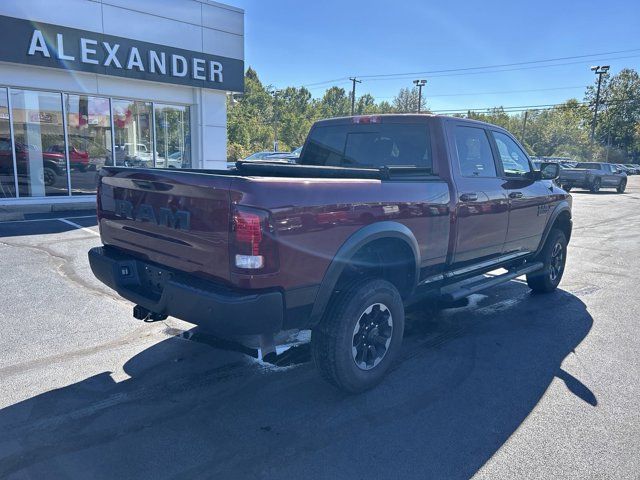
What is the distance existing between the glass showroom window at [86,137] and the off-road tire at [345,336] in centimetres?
1220

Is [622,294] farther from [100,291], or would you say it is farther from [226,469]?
[100,291]

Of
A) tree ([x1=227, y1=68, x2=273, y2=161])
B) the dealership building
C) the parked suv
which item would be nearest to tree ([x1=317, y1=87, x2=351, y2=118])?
tree ([x1=227, y1=68, x2=273, y2=161])

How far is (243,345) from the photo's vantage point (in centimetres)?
329

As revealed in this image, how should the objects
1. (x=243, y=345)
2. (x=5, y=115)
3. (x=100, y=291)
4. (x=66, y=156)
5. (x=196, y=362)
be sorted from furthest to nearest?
(x=66, y=156), (x=5, y=115), (x=100, y=291), (x=196, y=362), (x=243, y=345)

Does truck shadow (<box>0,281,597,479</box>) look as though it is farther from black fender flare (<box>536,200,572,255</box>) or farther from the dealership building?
the dealership building

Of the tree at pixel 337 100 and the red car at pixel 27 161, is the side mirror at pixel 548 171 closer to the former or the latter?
the red car at pixel 27 161

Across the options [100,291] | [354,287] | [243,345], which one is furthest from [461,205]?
[100,291]

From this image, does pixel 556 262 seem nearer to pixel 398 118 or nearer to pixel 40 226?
pixel 398 118

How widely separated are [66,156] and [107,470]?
12546 millimetres

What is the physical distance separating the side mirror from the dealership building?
452 inches

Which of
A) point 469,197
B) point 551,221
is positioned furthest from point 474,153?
point 551,221

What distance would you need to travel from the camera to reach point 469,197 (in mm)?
4512

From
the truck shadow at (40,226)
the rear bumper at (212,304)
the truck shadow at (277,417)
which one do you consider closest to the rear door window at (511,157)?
the truck shadow at (277,417)

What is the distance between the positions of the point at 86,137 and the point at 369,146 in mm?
11427
